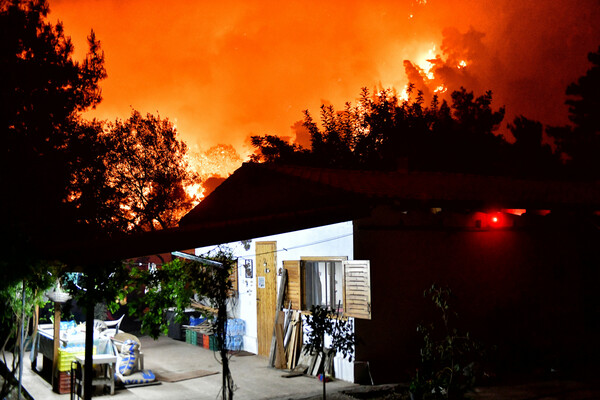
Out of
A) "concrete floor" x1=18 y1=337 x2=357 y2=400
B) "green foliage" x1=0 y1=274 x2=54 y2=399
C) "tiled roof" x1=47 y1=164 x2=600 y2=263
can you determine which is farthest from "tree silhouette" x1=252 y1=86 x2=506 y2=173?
"green foliage" x1=0 y1=274 x2=54 y2=399

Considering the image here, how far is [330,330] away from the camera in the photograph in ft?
25.0

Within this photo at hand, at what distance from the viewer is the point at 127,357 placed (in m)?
11.0

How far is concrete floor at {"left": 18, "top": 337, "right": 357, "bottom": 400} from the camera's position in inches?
389

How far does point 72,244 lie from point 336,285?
579cm

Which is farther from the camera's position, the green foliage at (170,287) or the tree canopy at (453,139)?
the tree canopy at (453,139)

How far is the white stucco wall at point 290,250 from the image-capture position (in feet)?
35.2

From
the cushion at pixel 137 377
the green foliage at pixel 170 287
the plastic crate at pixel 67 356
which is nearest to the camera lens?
the green foliage at pixel 170 287

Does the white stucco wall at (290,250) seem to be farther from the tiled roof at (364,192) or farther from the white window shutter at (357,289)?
the tiled roof at (364,192)

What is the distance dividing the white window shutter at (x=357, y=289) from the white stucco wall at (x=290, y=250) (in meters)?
0.25

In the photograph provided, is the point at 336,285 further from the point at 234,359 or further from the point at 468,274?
the point at 234,359

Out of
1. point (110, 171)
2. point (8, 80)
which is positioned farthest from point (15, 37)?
point (110, 171)

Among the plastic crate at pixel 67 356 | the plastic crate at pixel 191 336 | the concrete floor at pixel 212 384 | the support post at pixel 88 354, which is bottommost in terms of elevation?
the concrete floor at pixel 212 384

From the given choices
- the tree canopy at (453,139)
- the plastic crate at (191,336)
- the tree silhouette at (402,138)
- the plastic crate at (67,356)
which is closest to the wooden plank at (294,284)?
the plastic crate at (67,356)

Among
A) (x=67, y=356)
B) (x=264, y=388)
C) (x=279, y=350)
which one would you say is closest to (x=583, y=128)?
(x=279, y=350)
